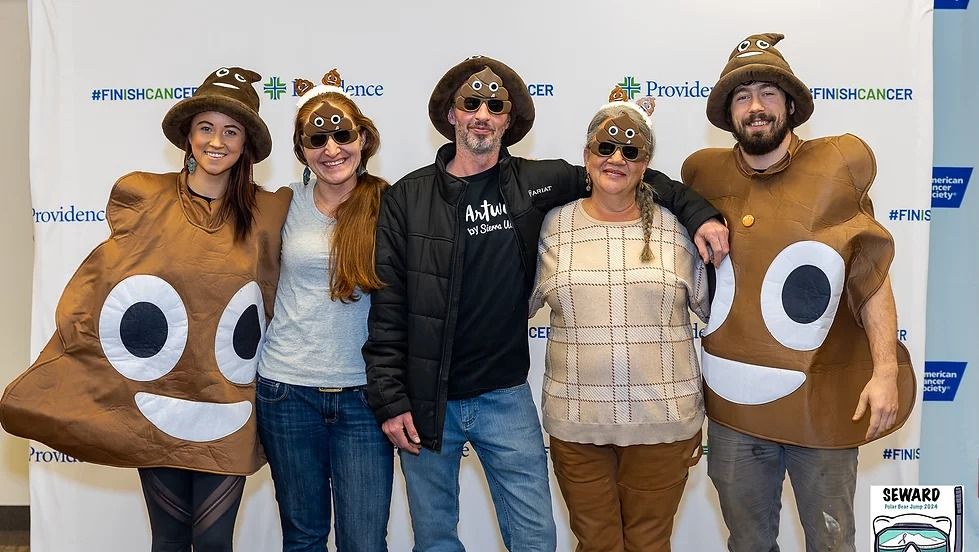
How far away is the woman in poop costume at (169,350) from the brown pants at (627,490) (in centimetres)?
101

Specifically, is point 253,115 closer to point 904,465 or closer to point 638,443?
point 638,443

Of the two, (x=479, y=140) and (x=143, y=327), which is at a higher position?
(x=479, y=140)

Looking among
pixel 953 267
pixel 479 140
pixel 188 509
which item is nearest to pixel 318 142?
pixel 479 140

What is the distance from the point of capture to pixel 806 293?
2.12 metres

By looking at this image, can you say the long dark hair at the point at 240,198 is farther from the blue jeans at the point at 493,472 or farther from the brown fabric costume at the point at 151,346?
the blue jeans at the point at 493,472

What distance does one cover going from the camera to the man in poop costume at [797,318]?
2109mm

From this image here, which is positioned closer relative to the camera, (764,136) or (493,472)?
(764,136)

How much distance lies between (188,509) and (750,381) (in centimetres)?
174

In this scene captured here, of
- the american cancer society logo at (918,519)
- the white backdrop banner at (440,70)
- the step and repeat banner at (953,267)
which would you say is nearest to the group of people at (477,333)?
the american cancer society logo at (918,519)

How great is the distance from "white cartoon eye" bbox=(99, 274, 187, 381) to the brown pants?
121 centimetres

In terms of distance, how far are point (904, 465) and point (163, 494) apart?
303 centimetres

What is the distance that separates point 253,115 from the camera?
85.9 inches

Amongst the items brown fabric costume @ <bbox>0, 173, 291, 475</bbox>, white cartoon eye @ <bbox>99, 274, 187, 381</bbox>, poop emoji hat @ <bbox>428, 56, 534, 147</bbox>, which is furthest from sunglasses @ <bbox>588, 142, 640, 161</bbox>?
white cartoon eye @ <bbox>99, 274, 187, 381</bbox>

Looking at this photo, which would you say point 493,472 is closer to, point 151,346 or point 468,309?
point 468,309
